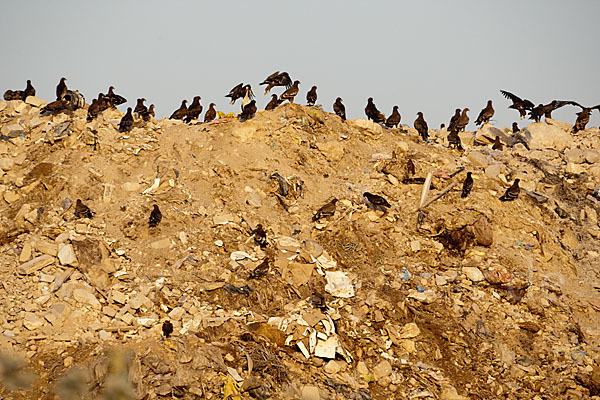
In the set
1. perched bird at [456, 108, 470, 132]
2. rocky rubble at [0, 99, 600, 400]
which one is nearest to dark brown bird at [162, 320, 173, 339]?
rocky rubble at [0, 99, 600, 400]

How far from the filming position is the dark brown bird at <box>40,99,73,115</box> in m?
14.6

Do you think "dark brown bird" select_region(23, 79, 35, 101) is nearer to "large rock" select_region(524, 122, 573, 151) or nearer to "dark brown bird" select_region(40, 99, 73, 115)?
"dark brown bird" select_region(40, 99, 73, 115)

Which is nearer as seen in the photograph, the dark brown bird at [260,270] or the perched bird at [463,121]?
the dark brown bird at [260,270]

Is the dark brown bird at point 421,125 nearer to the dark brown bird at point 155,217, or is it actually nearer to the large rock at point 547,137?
the large rock at point 547,137

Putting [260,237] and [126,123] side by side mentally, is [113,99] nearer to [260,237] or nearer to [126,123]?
[126,123]

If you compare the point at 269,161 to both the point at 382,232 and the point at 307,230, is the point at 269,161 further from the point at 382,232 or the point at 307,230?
the point at 382,232

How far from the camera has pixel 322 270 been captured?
1067 cm

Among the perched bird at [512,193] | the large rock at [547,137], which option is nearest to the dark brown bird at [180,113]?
the perched bird at [512,193]

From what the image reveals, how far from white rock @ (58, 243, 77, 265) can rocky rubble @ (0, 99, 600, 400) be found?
0.04 m

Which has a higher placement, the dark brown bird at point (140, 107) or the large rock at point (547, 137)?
the large rock at point (547, 137)

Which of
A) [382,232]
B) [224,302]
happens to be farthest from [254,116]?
[224,302]

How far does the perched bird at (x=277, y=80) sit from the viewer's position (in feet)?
50.0

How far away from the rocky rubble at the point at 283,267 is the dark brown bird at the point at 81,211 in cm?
19

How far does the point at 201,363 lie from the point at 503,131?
1631 cm
